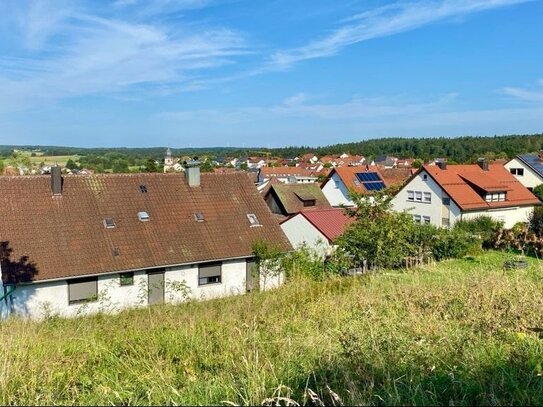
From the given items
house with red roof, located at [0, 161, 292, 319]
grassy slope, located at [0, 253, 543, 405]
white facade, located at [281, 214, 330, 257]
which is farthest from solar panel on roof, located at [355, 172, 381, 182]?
grassy slope, located at [0, 253, 543, 405]

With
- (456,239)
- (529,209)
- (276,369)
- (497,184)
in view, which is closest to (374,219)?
(456,239)

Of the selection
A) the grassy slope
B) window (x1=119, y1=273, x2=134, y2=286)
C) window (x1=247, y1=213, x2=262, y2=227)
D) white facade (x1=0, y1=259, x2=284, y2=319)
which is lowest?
white facade (x1=0, y1=259, x2=284, y2=319)

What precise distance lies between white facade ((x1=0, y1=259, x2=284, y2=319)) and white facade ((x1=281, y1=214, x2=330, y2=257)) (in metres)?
5.33

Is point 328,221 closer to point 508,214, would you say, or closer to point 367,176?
point 508,214

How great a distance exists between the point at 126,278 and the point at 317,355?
16131 millimetres

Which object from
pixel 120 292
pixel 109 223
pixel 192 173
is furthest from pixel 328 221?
pixel 120 292

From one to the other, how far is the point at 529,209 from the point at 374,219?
97.8 feet

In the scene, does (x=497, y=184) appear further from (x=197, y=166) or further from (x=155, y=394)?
(x=155, y=394)

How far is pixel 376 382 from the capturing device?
3.38 m

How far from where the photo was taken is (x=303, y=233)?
27234mm

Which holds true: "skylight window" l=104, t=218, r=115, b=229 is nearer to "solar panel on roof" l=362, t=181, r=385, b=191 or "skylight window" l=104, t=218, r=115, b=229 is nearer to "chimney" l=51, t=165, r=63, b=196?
"chimney" l=51, t=165, r=63, b=196

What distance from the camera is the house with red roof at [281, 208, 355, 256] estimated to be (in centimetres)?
2559

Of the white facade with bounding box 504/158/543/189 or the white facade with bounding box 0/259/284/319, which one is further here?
the white facade with bounding box 504/158/543/189

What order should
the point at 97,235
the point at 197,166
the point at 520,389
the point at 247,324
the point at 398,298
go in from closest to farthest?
the point at 520,389
the point at 247,324
the point at 398,298
the point at 97,235
the point at 197,166
